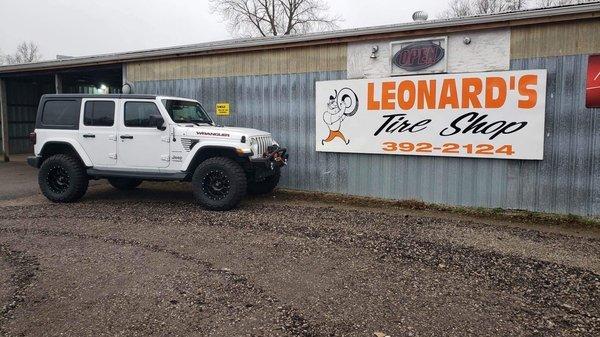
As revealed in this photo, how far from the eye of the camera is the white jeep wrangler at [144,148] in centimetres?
723

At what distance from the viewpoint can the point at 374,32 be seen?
796cm

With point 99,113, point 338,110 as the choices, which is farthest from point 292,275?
point 99,113

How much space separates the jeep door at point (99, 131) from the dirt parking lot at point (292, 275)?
112 cm

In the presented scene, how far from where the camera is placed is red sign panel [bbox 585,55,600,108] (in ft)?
21.1

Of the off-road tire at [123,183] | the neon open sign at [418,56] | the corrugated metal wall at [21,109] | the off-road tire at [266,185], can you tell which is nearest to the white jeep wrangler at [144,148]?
the off-road tire at [266,185]

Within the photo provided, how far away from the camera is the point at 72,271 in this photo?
4410 millimetres

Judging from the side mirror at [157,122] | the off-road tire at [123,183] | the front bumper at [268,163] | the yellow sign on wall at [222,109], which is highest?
the yellow sign on wall at [222,109]

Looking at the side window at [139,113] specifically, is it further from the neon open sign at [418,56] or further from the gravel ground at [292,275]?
the neon open sign at [418,56]

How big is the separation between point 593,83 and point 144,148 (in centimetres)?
724

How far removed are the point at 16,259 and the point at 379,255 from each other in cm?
405

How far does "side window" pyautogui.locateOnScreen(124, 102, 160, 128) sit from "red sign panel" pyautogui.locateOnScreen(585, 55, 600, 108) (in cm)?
689

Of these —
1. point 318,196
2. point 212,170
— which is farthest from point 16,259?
point 318,196

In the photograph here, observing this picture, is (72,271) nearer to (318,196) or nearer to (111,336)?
(111,336)

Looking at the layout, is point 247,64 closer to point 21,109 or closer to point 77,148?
point 77,148
